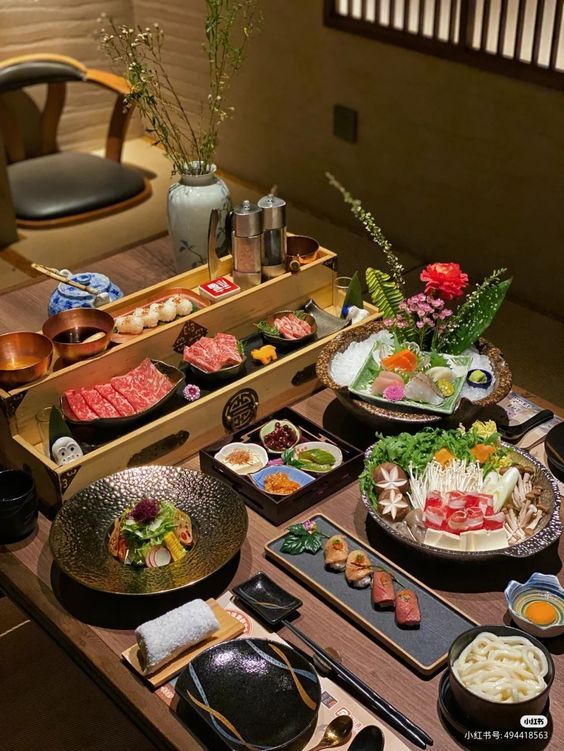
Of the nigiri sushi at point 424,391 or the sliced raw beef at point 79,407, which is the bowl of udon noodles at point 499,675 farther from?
the sliced raw beef at point 79,407

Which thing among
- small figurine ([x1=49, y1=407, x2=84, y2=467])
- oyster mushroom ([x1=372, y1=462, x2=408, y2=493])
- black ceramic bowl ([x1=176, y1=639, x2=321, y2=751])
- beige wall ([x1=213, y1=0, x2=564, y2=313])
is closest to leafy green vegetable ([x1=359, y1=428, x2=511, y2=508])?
oyster mushroom ([x1=372, y1=462, x2=408, y2=493])

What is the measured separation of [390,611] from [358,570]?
4.1 inches

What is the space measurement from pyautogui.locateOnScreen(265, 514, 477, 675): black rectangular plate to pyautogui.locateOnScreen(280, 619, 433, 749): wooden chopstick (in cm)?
10

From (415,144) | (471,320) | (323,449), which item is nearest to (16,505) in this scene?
(323,449)

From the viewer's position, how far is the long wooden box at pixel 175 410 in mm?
2158

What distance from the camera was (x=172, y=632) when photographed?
176 cm

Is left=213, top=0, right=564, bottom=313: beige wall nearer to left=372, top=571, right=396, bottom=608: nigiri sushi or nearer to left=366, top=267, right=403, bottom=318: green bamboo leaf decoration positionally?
left=366, top=267, right=403, bottom=318: green bamboo leaf decoration

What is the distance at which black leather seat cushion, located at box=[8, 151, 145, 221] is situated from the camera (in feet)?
15.6

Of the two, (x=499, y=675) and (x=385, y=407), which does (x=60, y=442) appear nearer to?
(x=385, y=407)

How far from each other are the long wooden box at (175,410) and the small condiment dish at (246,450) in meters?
0.11

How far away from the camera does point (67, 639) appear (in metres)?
1.86

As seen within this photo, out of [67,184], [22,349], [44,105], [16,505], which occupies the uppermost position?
[22,349]

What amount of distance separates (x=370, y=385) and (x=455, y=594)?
1.88 ft

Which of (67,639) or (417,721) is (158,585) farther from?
(417,721)
